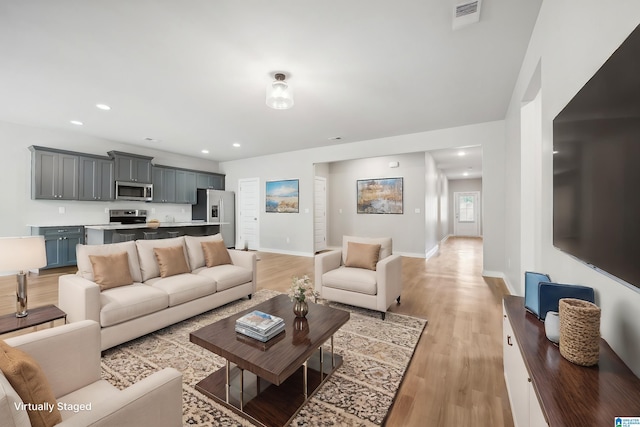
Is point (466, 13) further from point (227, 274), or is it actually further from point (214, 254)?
point (214, 254)

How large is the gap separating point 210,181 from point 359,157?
4.52 meters

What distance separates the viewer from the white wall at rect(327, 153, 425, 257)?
6516 millimetres

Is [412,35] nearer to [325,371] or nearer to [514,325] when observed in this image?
[514,325]

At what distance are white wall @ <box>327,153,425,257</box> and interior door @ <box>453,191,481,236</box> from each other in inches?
256

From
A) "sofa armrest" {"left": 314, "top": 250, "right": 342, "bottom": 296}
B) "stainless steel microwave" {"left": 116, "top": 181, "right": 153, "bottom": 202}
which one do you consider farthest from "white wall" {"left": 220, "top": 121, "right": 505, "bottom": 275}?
"sofa armrest" {"left": 314, "top": 250, "right": 342, "bottom": 296}

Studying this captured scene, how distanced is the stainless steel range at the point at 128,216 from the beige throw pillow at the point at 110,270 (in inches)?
171

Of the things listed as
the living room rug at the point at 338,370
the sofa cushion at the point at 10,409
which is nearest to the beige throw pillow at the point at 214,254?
the living room rug at the point at 338,370

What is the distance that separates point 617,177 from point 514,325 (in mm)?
897

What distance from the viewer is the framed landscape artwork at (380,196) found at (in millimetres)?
6844

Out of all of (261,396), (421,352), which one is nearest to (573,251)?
(421,352)

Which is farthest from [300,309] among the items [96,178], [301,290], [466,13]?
[96,178]

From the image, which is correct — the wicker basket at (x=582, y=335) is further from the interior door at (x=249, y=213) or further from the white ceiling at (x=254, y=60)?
the interior door at (x=249, y=213)

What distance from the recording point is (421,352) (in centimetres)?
225

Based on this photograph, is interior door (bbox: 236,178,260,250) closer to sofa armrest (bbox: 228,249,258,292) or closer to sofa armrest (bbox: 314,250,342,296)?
sofa armrest (bbox: 228,249,258,292)
